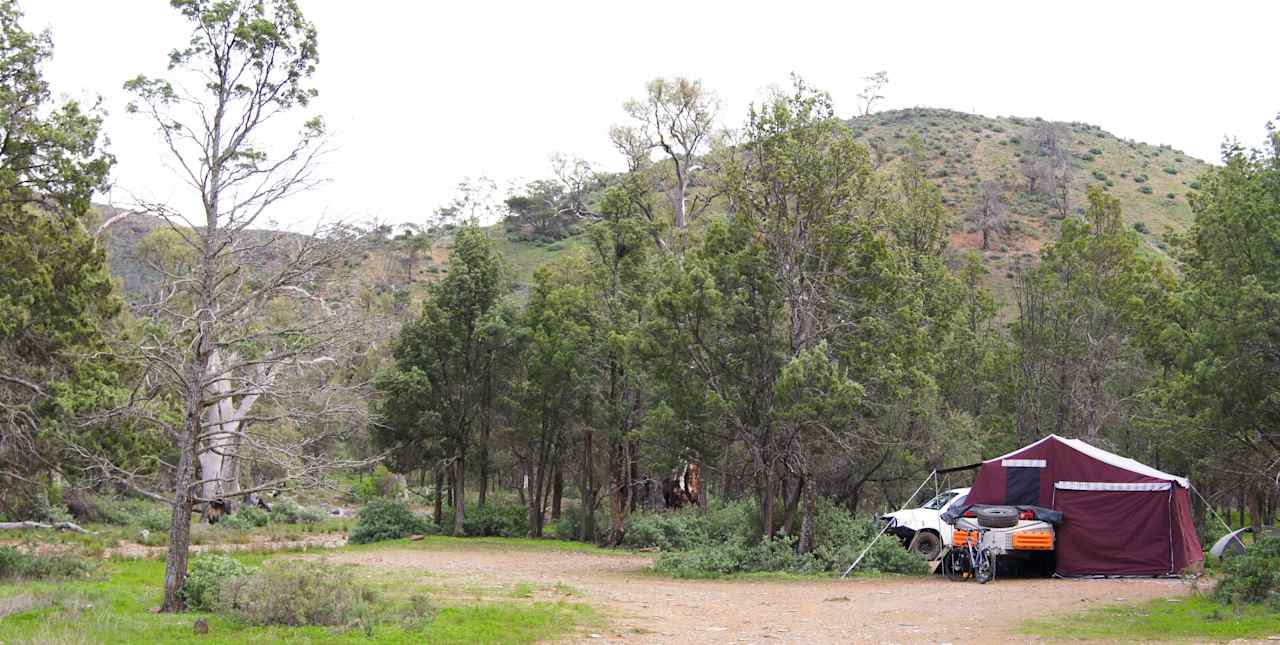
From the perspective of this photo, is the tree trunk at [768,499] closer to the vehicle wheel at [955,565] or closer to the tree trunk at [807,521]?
the tree trunk at [807,521]

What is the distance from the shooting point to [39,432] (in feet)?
56.6

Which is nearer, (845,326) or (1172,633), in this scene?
(1172,633)

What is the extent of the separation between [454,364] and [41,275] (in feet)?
58.0

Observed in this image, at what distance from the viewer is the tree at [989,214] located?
68.4m

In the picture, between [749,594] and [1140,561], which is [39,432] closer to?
[749,594]

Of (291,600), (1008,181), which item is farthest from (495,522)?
(1008,181)

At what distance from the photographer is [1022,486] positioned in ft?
68.0

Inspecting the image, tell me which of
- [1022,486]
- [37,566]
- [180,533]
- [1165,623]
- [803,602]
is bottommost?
[803,602]

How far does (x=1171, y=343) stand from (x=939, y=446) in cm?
650

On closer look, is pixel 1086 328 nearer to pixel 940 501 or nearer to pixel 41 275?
pixel 940 501

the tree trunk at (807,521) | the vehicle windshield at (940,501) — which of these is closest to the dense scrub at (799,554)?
the tree trunk at (807,521)

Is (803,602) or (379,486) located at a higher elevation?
(803,602)

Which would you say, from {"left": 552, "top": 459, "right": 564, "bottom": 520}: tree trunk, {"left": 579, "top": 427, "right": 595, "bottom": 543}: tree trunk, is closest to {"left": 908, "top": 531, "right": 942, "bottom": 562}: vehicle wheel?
{"left": 579, "top": 427, "right": 595, "bottom": 543}: tree trunk

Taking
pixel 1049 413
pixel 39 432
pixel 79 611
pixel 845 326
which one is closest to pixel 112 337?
pixel 39 432
